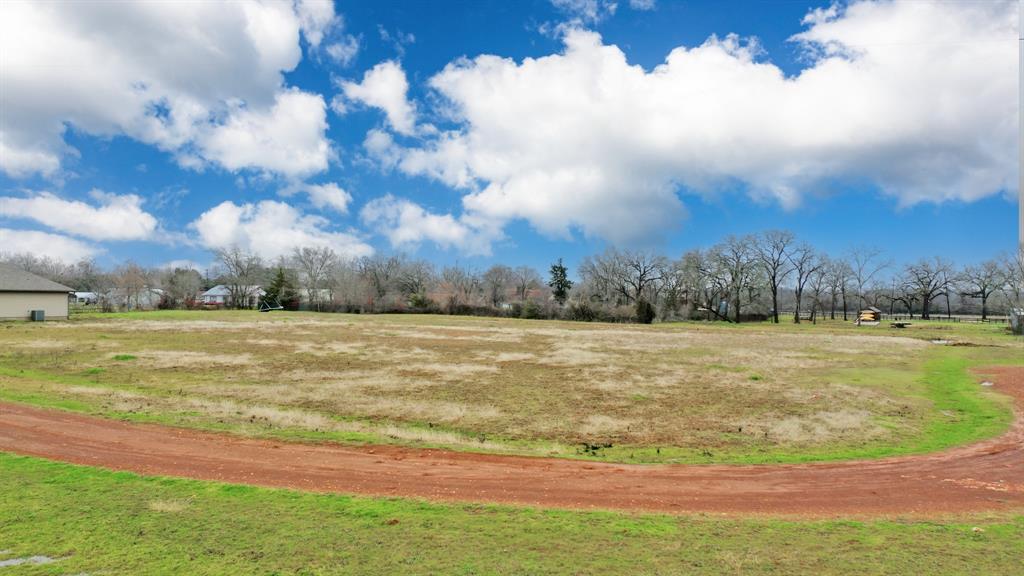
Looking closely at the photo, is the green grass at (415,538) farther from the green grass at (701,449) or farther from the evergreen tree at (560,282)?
the evergreen tree at (560,282)

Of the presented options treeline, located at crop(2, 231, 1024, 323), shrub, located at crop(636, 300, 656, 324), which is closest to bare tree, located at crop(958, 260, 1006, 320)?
treeline, located at crop(2, 231, 1024, 323)

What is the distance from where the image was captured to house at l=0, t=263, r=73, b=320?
50.6 metres

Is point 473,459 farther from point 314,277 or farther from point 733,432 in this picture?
point 314,277

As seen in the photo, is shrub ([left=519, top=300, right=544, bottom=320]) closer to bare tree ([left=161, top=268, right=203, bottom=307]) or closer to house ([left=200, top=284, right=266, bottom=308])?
house ([left=200, top=284, right=266, bottom=308])

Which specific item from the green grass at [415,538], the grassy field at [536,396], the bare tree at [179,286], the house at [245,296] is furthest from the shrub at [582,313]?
the green grass at [415,538]

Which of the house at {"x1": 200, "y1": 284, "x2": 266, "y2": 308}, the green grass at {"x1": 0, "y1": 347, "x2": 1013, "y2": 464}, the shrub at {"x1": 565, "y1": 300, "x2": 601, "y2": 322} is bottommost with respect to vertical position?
the green grass at {"x1": 0, "y1": 347, "x2": 1013, "y2": 464}

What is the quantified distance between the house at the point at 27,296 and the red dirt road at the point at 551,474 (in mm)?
53753

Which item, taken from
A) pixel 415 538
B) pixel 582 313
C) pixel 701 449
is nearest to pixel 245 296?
pixel 582 313

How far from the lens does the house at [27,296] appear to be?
166 ft

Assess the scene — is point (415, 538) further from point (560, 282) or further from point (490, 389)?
point (560, 282)

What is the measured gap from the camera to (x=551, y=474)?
9.83 metres

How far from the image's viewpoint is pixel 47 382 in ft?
59.8

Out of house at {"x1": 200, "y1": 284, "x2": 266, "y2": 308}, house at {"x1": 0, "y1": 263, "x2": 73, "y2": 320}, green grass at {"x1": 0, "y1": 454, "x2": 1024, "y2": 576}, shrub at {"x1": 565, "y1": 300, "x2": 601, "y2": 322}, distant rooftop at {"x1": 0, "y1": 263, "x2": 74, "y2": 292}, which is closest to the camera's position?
green grass at {"x1": 0, "y1": 454, "x2": 1024, "y2": 576}

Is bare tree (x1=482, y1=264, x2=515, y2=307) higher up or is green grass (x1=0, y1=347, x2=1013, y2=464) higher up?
bare tree (x1=482, y1=264, x2=515, y2=307)
